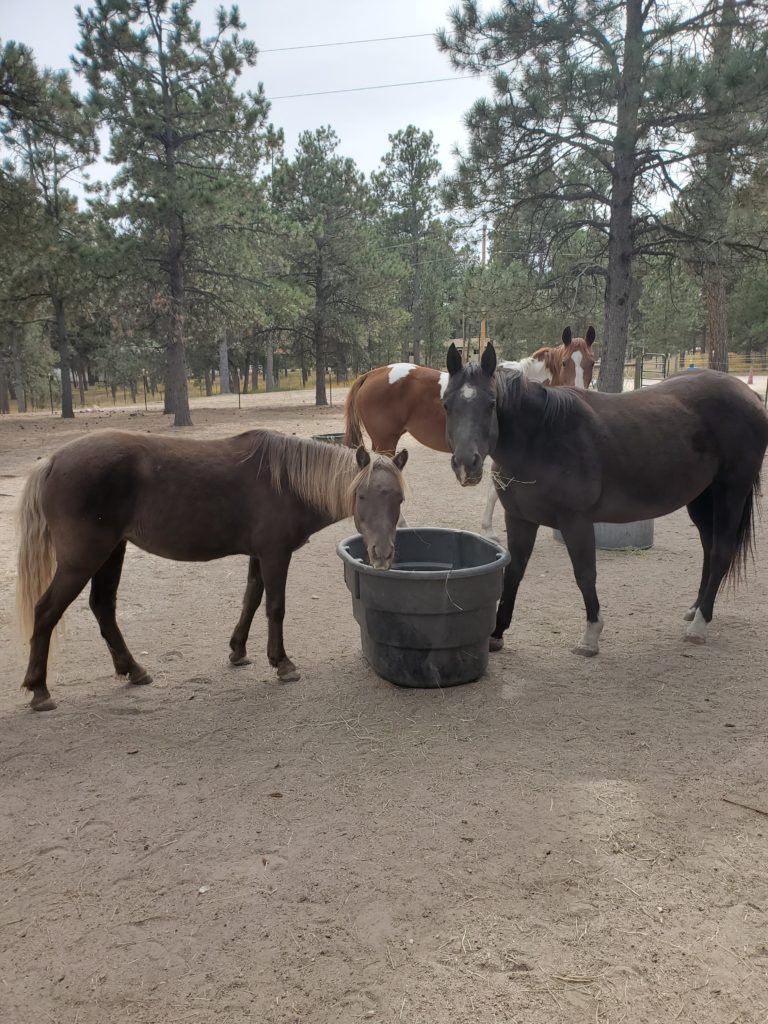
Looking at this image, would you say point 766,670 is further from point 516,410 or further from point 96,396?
point 96,396

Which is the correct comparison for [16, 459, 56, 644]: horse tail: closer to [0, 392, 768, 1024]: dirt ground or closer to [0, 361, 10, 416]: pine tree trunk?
[0, 392, 768, 1024]: dirt ground

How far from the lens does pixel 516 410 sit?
381 cm

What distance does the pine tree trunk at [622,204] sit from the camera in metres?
Result: 8.80

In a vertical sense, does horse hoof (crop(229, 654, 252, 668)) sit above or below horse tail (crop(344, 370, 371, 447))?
below

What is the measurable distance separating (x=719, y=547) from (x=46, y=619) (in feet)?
13.4

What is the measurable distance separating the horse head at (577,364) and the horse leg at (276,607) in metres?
3.85

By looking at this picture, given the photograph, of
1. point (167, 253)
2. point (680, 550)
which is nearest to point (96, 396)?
point (167, 253)

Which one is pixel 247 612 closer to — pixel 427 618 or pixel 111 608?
pixel 111 608

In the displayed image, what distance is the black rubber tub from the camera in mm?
3381

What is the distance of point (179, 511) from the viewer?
3430 mm

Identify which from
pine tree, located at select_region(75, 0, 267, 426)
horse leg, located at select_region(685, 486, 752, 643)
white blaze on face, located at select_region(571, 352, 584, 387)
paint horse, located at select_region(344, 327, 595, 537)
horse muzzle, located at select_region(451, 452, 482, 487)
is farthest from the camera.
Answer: pine tree, located at select_region(75, 0, 267, 426)

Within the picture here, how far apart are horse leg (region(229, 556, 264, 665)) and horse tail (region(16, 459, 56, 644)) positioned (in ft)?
3.45

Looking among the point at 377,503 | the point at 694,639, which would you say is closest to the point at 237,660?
the point at 377,503

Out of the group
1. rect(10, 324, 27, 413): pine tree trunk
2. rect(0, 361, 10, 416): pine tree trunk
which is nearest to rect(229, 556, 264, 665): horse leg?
rect(10, 324, 27, 413): pine tree trunk
